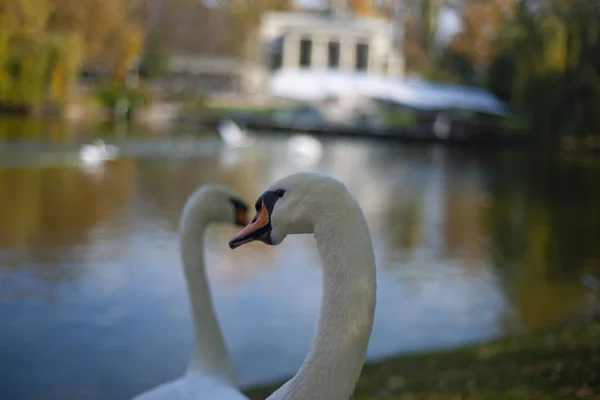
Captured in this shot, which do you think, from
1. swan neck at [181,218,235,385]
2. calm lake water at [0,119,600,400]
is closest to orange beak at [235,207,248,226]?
swan neck at [181,218,235,385]

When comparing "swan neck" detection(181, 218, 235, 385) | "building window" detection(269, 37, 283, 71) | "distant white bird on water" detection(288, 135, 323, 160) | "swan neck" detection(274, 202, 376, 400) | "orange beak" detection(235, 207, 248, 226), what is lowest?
"building window" detection(269, 37, 283, 71)

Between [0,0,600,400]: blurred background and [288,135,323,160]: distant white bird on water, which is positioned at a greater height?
[0,0,600,400]: blurred background

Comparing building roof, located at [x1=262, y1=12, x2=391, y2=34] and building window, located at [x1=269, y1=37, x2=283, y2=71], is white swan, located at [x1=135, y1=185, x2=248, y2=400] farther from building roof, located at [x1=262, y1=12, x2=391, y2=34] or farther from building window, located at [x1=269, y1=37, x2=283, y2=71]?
building window, located at [x1=269, y1=37, x2=283, y2=71]

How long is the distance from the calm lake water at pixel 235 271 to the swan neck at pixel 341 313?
3687 millimetres

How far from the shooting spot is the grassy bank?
4988mm

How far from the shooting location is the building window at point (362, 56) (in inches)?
3091

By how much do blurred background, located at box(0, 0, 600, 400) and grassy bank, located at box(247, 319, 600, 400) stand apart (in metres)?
0.03

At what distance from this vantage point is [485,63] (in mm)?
54688

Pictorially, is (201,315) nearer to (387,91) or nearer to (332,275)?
(332,275)

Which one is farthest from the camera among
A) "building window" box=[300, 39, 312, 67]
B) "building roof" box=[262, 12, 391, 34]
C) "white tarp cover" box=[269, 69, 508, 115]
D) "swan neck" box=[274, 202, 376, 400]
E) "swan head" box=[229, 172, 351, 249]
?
"building window" box=[300, 39, 312, 67]

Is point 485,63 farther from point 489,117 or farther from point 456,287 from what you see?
point 456,287

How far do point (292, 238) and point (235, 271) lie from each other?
3128mm

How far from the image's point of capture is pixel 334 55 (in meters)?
81.2

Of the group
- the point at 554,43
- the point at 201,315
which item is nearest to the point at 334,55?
the point at 554,43
